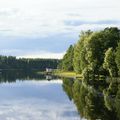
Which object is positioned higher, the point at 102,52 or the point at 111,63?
the point at 102,52

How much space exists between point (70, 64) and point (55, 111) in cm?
14112

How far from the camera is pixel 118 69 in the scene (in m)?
109

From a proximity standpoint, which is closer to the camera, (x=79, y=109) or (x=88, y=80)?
(x=79, y=109)

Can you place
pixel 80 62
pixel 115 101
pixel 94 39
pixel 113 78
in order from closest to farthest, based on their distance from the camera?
1. pixel 115 101
2. pixel 113 78
3. pixel 94 39
4. pixel 80 62

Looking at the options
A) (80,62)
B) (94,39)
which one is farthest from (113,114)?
(80,62)

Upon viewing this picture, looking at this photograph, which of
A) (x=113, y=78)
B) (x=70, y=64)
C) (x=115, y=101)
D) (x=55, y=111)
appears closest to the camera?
(x=55, y=111)

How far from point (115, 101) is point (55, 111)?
30.3 feet

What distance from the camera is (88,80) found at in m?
106

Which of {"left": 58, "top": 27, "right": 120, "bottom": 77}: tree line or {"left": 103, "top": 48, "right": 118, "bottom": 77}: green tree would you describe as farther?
{"left": 58, "top": 27, "right": 120, "bottom": 77}: tree line

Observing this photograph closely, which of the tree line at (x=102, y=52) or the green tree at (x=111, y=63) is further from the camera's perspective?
the tree line at (x=102, y=52)

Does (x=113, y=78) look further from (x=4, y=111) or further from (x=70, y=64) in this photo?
(x=70, y=64)

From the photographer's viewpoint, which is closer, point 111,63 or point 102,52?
point 111,63

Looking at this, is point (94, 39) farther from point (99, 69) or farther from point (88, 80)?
point (88, 80)

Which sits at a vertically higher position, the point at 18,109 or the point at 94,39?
the point at 94,39
